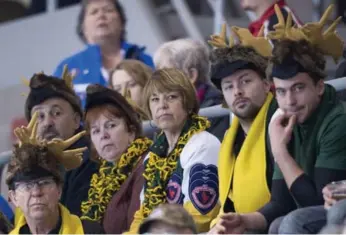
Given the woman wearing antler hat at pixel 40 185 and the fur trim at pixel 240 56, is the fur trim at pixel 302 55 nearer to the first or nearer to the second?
the fur trim at pixel 240 56

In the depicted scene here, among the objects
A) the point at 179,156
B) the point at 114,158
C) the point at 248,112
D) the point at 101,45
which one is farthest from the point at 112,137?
the point at 101,45

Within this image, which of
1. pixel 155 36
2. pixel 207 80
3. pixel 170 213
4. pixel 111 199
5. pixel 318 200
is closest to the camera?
pixel 170 213

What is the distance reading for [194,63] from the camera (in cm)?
1045

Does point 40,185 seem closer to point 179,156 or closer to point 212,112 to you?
point 179,156

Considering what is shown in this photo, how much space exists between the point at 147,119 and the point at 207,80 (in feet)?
1.40

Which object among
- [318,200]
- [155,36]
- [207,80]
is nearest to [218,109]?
[207,80]

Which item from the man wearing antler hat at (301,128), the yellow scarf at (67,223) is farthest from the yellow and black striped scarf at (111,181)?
the man wearing antler hat at (301,128)

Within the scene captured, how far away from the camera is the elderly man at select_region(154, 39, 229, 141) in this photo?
1044cm

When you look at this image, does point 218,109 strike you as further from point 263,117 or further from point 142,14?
point 142,14

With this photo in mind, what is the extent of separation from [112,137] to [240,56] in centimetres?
104

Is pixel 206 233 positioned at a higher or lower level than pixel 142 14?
lower

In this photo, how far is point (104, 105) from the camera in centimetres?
997

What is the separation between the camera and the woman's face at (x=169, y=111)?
9.36m

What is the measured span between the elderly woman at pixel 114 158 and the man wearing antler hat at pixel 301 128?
1.08 metres
